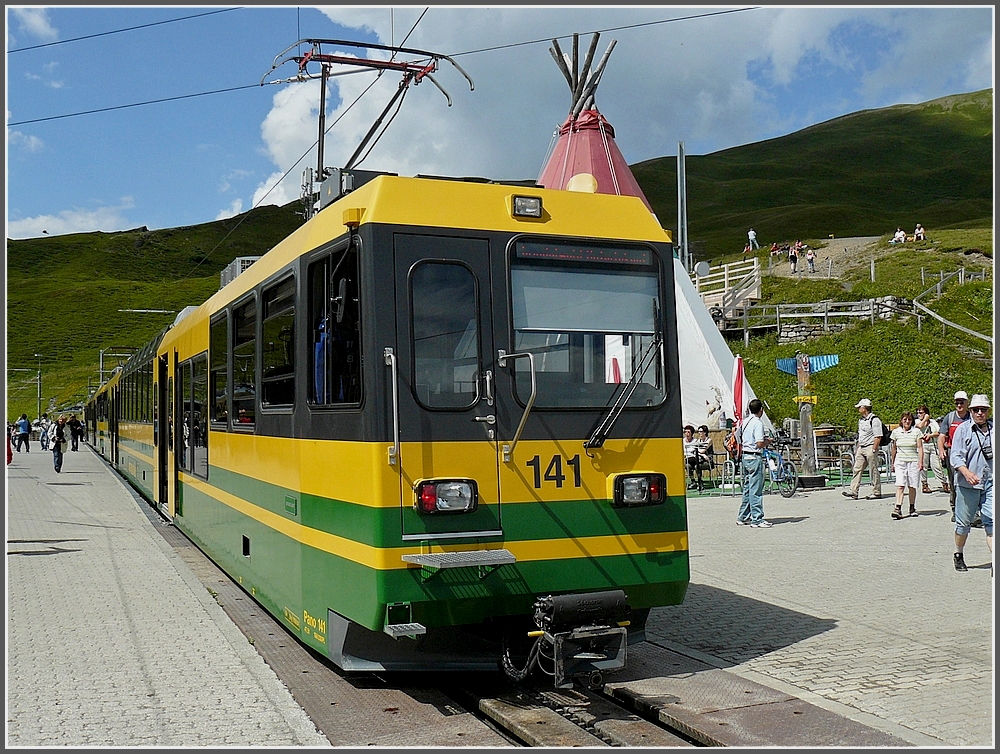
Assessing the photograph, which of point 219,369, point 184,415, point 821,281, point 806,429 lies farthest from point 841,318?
point 219,369

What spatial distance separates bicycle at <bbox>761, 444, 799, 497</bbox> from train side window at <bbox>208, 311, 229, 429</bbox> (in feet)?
40.3

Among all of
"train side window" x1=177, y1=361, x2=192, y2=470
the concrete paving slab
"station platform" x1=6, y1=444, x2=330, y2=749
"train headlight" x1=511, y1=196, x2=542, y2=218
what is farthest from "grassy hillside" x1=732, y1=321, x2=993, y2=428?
"train headlight" x1=511, y1=196, x2=542, y2=218

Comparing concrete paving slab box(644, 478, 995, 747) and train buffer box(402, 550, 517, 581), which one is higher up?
train buffer box(402, 550, 517, 581)

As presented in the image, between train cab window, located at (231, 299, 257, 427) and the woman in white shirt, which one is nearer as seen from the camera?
train cab window, located at (231, 299, 257, 427)

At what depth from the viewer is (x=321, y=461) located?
21.0ft

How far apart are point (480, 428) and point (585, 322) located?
0.99m

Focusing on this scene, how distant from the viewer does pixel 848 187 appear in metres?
158

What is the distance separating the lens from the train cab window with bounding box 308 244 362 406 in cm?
606

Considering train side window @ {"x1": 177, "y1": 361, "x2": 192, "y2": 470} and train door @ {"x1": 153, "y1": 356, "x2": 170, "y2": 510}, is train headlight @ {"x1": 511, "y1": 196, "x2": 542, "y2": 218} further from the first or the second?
train door @ {"x1": 153, "y1": 356, "x2": 170, "y2": 510}

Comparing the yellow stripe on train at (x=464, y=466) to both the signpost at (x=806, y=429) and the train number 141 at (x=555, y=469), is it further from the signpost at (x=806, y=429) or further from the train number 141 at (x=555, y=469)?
the signpost at (x=806, y=429)

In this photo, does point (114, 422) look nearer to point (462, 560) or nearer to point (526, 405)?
point (526, 405)

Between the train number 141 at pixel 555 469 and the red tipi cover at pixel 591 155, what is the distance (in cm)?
1753

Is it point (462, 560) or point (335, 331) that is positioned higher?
point (335, 331)

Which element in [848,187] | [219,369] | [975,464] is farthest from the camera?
[848,187]
